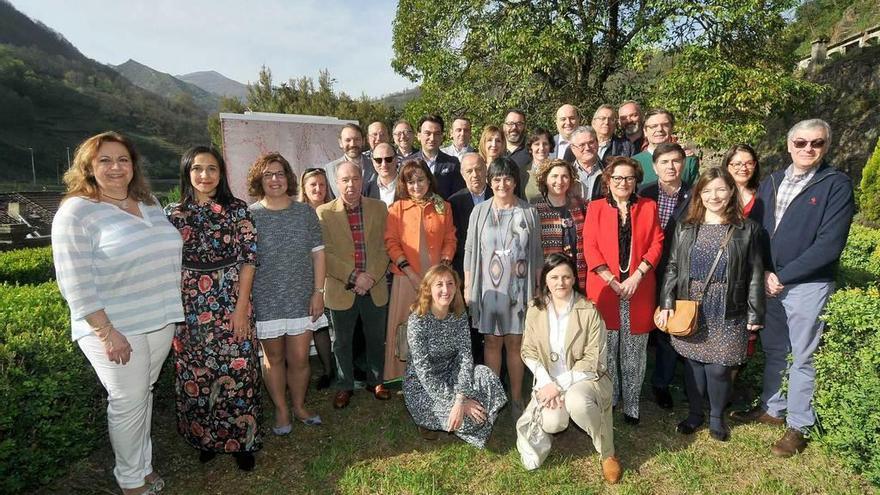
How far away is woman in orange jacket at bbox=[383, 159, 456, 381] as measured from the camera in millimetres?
4211

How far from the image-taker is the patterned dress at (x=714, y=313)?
3621 millimetres

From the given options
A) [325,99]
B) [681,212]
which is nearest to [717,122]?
[681,212]

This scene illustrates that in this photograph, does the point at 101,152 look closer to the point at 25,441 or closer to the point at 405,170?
the point at 25,441

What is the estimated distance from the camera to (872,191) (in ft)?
35.4

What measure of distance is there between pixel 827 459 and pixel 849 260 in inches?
174

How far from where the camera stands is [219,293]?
3.26 metres

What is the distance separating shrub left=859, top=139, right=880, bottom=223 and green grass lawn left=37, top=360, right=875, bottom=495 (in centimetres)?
995

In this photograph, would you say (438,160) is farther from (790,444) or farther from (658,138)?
(790,444)

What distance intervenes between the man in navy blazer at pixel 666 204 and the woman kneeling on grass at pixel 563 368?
33.9 inches

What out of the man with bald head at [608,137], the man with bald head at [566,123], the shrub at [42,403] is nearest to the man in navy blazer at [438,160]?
the man with bald head at [566,123]

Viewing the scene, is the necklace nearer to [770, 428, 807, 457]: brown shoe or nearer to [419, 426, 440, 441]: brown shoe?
[419, 426, 440, 441]: brown shoe

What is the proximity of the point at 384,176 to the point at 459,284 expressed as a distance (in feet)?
4.76

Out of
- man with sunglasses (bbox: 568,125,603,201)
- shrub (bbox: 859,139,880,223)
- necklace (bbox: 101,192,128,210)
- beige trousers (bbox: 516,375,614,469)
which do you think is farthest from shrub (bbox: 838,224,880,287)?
necklace (bbox: 101,192,128,210)

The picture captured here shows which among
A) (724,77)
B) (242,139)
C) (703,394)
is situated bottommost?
(703,394)
